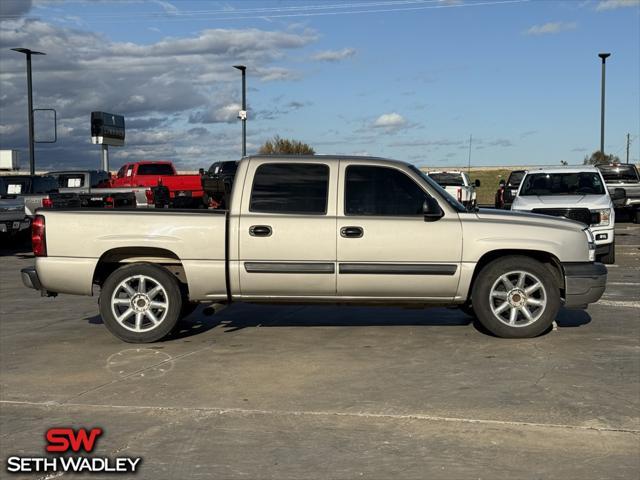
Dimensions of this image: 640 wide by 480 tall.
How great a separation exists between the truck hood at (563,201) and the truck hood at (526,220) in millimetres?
6183

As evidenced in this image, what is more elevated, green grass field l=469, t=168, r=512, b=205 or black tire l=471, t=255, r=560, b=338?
green grass field l=469, t=168, r=512, b=205

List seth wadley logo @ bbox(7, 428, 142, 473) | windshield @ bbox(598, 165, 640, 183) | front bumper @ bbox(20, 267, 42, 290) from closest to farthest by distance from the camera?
1. seth wadley logo @ bbox(7, 428, 142, 473)
2. front bumper @ bbox(20, 267, 42, 290)
3. windshield @ bbox(598, 165, 640, 183)

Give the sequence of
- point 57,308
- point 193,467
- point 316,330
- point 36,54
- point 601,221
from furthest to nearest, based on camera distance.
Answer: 1. point 36,54
2. point 601,221
3. point 57,308
4. point 316,330
5. point 193,467

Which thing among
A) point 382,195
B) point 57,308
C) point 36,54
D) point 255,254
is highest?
point 36,54

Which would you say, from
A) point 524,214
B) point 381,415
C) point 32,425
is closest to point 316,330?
point 524,214

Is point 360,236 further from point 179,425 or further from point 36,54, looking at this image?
point 36,54

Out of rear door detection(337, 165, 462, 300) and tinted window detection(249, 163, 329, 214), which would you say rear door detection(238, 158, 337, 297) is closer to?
tinted window detection(249, 163, 329, 214)

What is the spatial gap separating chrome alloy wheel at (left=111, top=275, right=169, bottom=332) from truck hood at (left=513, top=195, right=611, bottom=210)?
8.38m

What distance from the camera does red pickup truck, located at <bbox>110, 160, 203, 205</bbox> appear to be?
25219 mm

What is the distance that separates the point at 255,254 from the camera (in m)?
7.98

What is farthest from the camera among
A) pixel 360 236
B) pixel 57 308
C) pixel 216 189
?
pixel 216 189

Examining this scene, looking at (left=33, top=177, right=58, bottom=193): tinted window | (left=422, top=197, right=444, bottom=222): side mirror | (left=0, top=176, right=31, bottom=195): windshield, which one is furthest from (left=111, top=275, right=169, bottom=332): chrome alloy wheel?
(left=33, top=177, right=58, bottom=193): tinted window

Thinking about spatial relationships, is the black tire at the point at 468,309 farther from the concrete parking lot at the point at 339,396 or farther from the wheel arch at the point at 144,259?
the wheel arch at the point at 144,259

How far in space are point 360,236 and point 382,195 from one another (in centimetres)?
52
